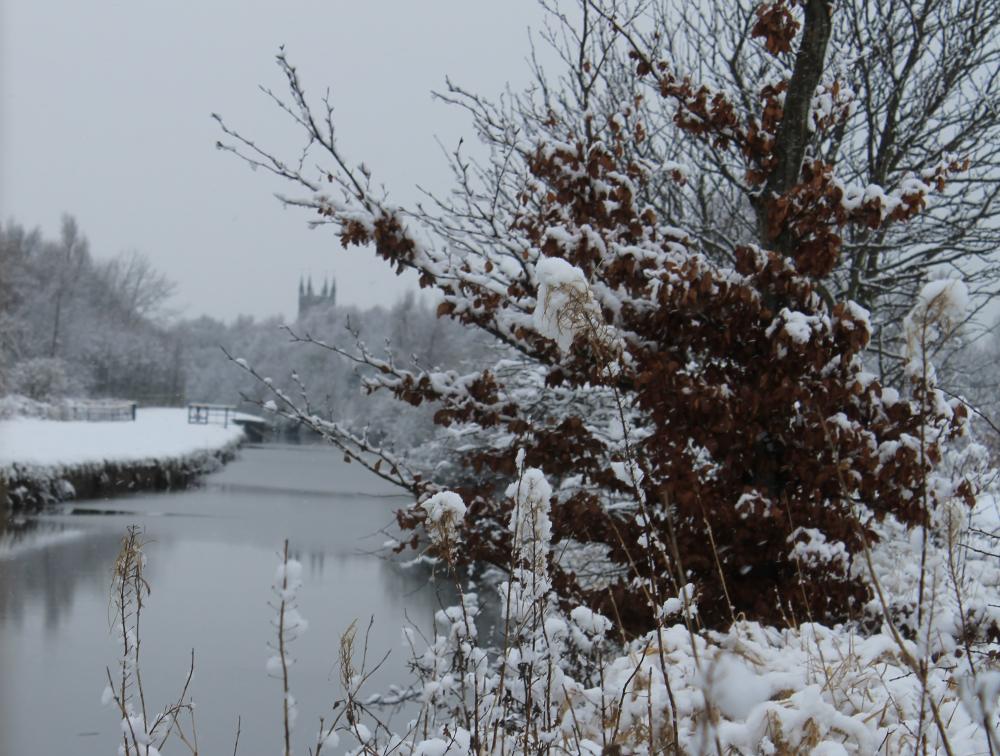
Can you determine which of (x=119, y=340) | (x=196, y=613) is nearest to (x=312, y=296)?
(x=119, y=340)

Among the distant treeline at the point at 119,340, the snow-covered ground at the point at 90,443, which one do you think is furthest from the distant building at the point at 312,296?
the snow-covered ground at the point at 90,443

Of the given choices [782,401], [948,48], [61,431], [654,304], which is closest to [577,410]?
[654,304]

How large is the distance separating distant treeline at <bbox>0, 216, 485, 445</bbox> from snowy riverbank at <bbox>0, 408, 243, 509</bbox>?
6752 millimetres

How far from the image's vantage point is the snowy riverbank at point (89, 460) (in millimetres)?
17734

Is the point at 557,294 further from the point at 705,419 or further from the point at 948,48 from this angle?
the point at 948,48

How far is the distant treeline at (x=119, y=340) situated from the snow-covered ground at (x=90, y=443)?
18.6ft

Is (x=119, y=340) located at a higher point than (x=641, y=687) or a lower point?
higher

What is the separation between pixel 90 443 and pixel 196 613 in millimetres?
12681

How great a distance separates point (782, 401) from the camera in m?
4.27

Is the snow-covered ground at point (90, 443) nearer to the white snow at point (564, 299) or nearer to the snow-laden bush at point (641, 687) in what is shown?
→ the snow-laden bush at point (641, 687)

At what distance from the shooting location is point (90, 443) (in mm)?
21922

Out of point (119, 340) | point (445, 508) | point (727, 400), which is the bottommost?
point (445, 508)

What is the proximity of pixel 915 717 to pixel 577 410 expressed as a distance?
5.26 m

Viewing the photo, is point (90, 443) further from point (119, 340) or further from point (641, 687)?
point (119, 340)
